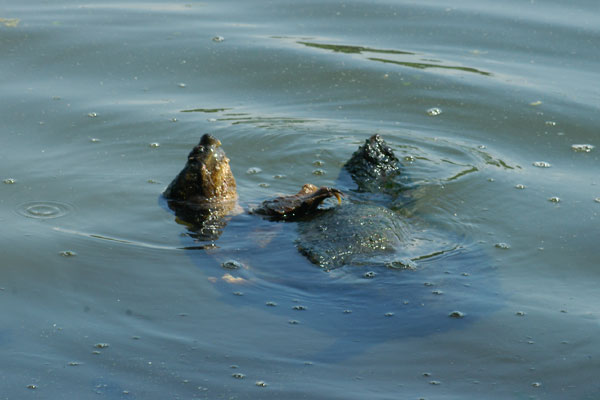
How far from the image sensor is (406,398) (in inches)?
150

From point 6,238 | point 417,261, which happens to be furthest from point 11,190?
point 417,261

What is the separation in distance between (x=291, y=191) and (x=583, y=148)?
247 centimetres

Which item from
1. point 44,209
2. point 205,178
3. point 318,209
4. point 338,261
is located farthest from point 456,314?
point 44,209

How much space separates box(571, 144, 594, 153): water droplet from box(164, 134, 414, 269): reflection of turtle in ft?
5.88

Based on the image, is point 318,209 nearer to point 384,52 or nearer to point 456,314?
point 456,314

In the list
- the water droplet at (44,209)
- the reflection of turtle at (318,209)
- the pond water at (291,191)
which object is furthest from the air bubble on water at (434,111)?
the water droplet at (44,209)

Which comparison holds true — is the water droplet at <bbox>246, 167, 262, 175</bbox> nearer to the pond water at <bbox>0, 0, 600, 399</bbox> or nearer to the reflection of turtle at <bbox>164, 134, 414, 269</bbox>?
the pond water at <bbox>0, 0, 600, 399</bbox>

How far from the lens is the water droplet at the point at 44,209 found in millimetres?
5461

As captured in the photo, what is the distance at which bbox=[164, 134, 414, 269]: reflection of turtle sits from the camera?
15.6 ft

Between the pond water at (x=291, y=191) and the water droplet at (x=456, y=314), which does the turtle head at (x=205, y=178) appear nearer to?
the pond water at (x=291, y=191)

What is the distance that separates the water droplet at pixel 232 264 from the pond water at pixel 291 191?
58mm

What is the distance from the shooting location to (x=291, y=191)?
597cm

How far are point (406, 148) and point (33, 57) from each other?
12.8ft

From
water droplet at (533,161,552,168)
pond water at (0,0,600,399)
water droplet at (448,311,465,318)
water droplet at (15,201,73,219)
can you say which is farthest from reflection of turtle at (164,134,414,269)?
water droplet at (533,161,552,168)
